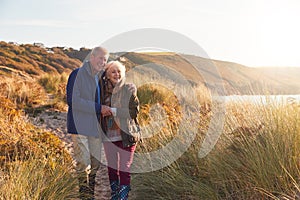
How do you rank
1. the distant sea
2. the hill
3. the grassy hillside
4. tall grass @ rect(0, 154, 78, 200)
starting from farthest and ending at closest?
the hill < the distant sea < the grassy hillside < tall grass @ rect(0, 154, 78, 200)

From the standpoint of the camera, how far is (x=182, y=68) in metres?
23.6

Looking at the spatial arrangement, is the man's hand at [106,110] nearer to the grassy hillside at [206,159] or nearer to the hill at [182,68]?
the grassy hillside at [206,159]

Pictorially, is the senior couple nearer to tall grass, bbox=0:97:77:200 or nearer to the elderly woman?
the elderly woman

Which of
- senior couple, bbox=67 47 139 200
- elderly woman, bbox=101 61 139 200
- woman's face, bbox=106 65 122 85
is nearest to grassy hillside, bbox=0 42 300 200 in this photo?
senior couple, bbox=67 47 139 200

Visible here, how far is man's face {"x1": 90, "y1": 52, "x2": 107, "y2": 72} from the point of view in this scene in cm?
382

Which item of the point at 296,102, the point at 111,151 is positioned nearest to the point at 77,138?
the point at 111,151

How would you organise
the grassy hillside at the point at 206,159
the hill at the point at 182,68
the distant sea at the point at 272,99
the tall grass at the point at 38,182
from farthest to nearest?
1. the hill at the point at 182,68
2. the distant sea at the point at 272,99
3. the grassy hillside at the point at 206,159
4. the tall grass at the point at 38,182

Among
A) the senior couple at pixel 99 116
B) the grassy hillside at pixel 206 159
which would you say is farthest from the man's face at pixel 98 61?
the grassy hillside at pixel 206 159

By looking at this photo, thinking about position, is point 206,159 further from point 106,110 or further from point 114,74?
point 114,74

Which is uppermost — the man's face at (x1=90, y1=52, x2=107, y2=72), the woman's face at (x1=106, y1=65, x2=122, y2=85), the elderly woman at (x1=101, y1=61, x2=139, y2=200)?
the man's face at (x1=90, y1=52, x2=107, y2=72)

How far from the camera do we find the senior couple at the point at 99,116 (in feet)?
12.4

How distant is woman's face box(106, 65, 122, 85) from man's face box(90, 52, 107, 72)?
12 centimetres

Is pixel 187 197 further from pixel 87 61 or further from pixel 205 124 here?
pixel 87 61

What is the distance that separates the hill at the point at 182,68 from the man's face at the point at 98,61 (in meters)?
1.15
